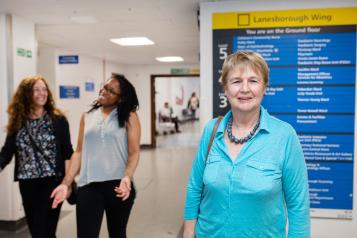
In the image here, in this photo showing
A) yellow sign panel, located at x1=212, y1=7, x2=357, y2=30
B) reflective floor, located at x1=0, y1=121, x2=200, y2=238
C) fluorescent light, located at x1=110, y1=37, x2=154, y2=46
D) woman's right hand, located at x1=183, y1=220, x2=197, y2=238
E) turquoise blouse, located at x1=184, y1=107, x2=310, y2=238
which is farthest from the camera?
fluorescent light, located at x1=110, y1=37, x2=154, y2=46

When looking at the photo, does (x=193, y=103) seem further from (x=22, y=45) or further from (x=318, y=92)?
(x=318, y=92)

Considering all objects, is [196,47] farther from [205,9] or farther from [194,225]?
[194,225]

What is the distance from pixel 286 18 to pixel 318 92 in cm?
73

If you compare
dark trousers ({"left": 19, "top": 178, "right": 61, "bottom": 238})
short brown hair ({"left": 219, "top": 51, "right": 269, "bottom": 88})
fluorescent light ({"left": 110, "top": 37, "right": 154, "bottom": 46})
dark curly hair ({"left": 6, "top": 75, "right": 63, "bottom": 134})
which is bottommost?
dark trousers ({"left": 19, "top": 178, "right": 61, "bottom": 238})

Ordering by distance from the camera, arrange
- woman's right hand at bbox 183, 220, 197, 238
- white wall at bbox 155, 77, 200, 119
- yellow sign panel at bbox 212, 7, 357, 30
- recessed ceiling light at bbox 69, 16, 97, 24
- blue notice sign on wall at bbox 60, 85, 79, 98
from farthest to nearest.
→ white wall at bbox 155, 77, 200, 119
blue notice sign on wall at bbox 60, 85, 79, 98
recessed ceiling light at bbox 69, 16, 97, 24
yellow sign panel at bbox 212, 7, 357, 30
woman's right hand at bbox 183, 220, 197, 238

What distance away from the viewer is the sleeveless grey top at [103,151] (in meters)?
2.29

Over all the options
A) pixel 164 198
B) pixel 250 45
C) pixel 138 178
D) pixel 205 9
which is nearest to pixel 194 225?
pixel 250 45

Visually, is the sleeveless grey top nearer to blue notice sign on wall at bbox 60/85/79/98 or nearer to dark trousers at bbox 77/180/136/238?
dark trousers at bbox 77/180/136/238

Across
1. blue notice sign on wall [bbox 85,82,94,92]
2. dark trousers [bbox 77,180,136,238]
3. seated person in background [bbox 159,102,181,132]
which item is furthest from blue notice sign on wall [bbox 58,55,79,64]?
seated person in background [bbox 159,102,181,132]

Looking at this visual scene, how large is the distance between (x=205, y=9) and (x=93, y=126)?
169cm

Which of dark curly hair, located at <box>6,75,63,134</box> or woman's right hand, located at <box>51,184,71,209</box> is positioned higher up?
dark curly hair, located at <box>6,75,63,134</box>

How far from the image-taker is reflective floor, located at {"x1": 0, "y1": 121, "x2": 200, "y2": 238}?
13.1ft

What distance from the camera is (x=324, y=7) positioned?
3150mm

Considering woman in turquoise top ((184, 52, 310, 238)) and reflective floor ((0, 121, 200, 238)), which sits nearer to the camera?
woman in turquoise top ((184, 52, 310, 238))
